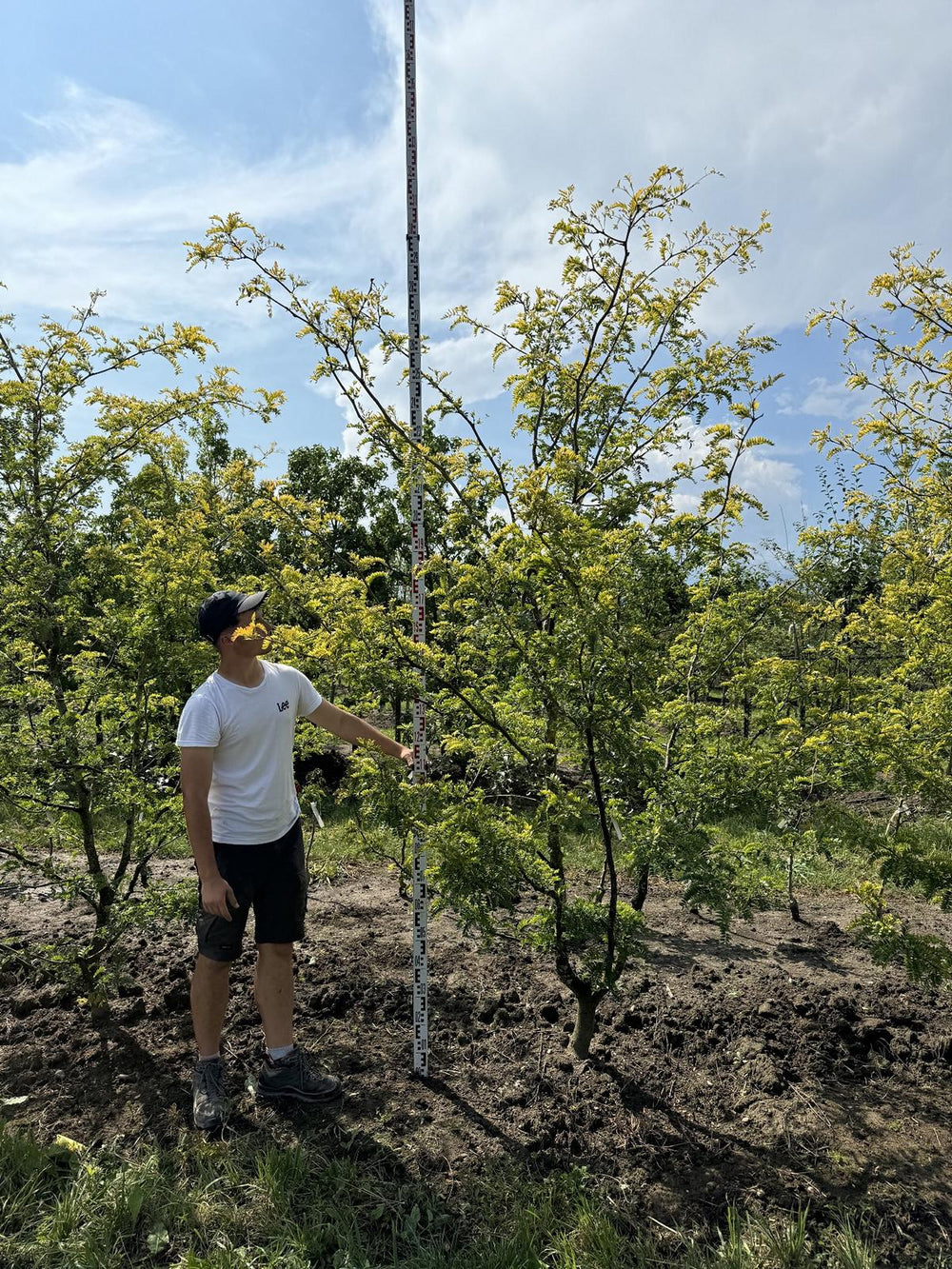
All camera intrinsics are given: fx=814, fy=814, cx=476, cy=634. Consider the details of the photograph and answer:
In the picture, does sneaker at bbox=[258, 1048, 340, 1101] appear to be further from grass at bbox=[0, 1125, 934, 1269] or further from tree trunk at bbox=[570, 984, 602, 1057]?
tree trunk at bbox=[570, 984, 602, 1057]

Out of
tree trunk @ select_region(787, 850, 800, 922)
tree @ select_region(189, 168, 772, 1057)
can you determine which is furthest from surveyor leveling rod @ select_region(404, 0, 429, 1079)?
tree trunk @ select_region(787, 850, 800, 922)

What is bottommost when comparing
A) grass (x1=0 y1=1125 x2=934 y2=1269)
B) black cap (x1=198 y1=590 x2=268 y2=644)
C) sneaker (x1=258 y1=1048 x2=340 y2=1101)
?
grass (x1=0 y1=1125 x2=934 y2=1269)

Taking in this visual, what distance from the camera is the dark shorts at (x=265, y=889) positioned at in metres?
3.15

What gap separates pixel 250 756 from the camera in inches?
124

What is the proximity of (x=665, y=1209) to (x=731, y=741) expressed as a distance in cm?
158

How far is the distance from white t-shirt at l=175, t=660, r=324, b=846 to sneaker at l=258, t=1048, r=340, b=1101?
875 millimetres

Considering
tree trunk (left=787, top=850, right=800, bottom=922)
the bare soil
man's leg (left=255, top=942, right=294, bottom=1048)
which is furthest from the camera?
tree trunk (left=787, top=850, right=800, bottom=922)

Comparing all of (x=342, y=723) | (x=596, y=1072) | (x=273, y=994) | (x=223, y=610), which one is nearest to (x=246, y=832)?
(x=342, y=723)

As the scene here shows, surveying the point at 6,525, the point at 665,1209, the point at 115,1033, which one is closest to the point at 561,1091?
the point at 665,1209

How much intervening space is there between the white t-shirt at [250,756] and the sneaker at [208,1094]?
872mm

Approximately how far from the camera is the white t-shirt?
121 inches

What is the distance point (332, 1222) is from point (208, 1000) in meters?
0.95

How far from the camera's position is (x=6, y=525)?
12.3 ft

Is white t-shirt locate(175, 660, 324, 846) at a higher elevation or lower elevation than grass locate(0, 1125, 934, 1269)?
higher
